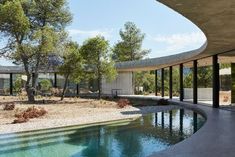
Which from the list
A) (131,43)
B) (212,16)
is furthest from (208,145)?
(131,43)

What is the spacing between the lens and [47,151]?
9.43m

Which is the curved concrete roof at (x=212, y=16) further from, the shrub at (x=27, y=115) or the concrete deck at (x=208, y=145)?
the shrub at (x=27, y=115)

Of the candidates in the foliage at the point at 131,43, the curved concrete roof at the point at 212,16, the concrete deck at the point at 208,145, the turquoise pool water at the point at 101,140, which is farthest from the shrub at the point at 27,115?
the foliage at the point at 131,43

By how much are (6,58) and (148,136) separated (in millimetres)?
15260

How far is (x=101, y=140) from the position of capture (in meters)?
10.8

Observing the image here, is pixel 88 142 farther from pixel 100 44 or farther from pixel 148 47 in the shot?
pixel 148 47

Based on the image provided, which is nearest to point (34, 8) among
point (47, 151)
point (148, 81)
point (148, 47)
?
point (47, 151)

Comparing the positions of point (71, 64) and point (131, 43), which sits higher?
point (131, 43)

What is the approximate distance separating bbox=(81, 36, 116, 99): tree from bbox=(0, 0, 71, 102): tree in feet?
6.76

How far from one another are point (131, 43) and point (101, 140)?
37.2 meters

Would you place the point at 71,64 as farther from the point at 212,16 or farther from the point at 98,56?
the point at 212,16

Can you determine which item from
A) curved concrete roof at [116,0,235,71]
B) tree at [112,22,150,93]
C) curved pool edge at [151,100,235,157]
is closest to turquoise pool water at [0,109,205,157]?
curved pool edge at [151,100,235,157]

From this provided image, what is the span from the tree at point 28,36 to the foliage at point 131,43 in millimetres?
21210

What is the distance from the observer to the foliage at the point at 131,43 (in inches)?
1853
